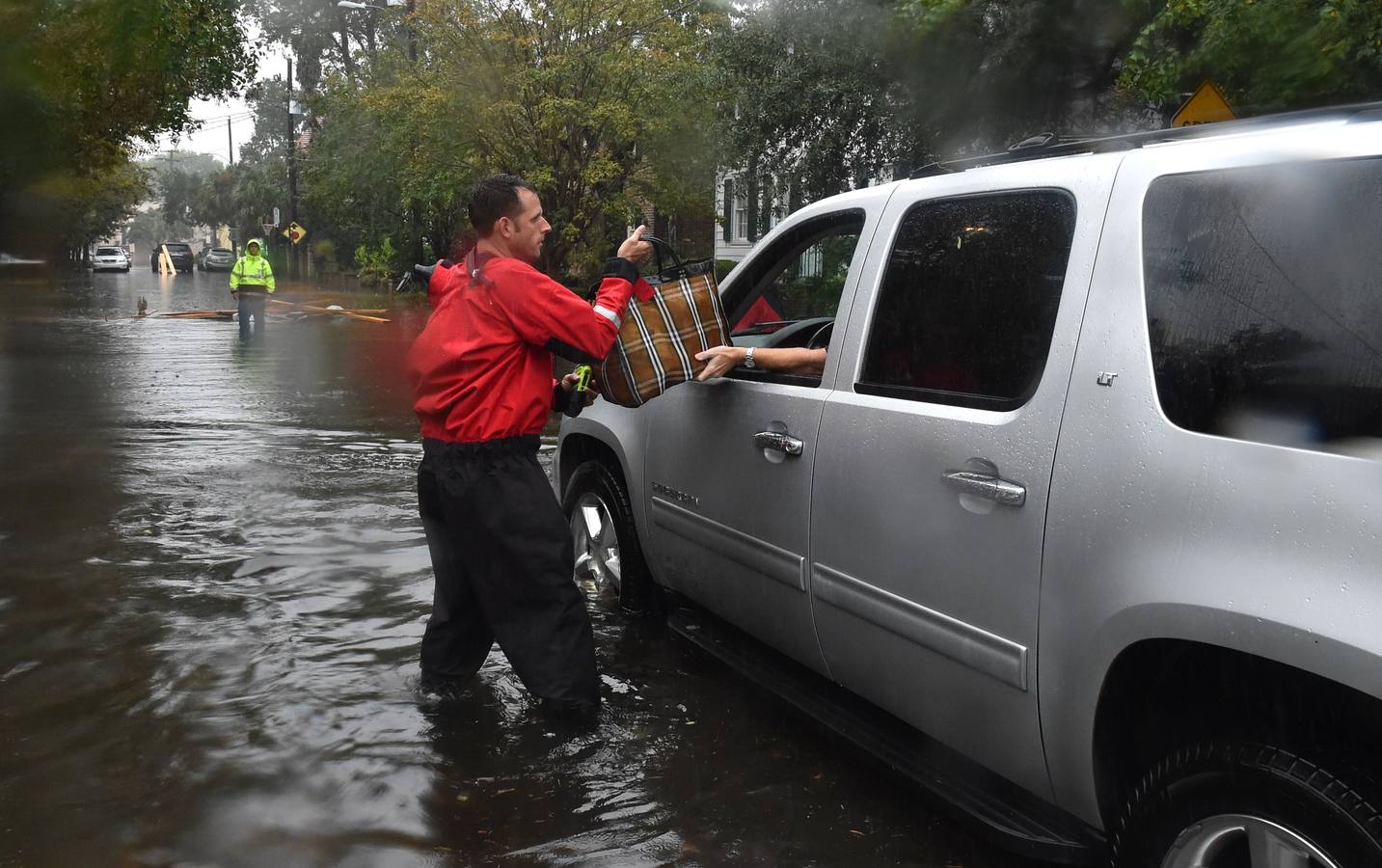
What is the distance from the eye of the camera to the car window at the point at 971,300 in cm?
325

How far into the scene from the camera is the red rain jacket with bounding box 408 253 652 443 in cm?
Answer: 424

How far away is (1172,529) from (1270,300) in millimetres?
492

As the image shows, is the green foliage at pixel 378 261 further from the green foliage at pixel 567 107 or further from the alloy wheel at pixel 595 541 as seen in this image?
the alloy wheel at pixel 595 541

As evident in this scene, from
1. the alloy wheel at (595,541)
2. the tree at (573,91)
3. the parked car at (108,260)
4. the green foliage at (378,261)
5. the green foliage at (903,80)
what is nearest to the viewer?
the alloy wheel at (595,541)

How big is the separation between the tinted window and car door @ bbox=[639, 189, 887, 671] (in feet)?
4.23

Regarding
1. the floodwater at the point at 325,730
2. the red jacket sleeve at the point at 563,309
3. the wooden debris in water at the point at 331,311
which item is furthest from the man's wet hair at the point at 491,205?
the wooden debris in water at the point at 331,311

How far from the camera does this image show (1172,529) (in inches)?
106

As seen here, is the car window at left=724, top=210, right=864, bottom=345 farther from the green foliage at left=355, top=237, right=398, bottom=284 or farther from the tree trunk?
the tree trunk

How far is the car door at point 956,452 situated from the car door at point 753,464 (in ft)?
0.45

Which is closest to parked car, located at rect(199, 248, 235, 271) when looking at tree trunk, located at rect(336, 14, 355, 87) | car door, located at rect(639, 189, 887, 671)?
tree trunk, located at rect(336, 14, 355, 87)

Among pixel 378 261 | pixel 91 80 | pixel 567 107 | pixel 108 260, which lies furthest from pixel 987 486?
pixel 108 260

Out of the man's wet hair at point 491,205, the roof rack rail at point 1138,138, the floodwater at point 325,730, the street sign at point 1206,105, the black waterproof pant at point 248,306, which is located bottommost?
the floodwater at point 325,730

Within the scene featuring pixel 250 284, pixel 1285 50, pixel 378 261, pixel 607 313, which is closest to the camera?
pixel 607 313

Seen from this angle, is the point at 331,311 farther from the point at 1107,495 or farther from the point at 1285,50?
the point at 1107,495
